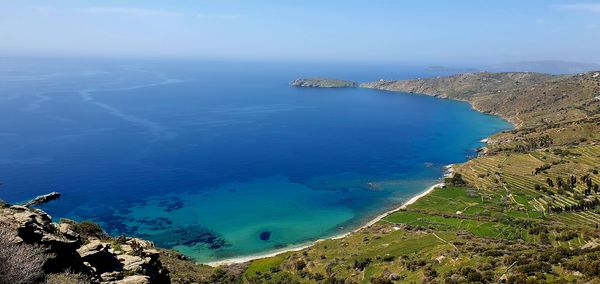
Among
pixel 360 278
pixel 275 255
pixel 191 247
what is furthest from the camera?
pixel 191 247

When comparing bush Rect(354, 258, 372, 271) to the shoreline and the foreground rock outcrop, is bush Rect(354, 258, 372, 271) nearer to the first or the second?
the shoreline

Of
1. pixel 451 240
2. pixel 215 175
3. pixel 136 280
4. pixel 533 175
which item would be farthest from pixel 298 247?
pixel 533 175

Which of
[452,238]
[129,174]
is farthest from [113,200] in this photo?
[452,238]

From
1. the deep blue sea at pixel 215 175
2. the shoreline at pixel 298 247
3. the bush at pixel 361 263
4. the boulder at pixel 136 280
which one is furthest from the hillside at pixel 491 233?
the boulder at pixel 136 280

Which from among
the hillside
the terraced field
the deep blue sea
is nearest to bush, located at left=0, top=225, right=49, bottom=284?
the hillside

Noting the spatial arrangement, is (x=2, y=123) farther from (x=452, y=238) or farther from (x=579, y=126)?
(x=579, y=126)

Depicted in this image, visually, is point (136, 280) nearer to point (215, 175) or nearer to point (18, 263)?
point (18, 263)

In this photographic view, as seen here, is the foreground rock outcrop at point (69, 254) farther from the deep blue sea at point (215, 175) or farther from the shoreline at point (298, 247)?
the deep blue sea at point (215, 175)
